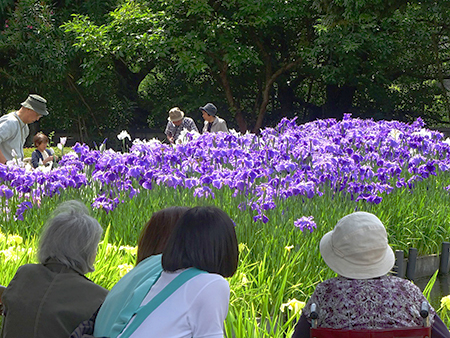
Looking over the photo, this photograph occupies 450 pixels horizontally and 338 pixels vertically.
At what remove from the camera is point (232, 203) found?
5270 mm

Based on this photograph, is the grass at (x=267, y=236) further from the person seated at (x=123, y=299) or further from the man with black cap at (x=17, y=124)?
the man with black cap at (x=17, y=124)

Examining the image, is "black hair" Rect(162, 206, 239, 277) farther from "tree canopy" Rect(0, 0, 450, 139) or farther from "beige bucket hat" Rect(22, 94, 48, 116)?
"tree canopy" Rect(0, 0, 450, 139)

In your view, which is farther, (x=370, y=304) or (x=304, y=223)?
(x=304, y=223)

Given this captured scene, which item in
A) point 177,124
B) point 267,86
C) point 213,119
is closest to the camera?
point 177,124

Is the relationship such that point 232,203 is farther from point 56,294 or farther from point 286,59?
point 286,59

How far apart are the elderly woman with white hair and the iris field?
1.00 m

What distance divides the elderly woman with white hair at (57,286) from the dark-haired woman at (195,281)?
1.48ft

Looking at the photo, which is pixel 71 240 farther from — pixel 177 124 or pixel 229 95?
pixel 229 95

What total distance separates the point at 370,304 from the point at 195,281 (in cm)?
66

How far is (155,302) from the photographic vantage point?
196cm

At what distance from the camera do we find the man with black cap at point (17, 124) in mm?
6488

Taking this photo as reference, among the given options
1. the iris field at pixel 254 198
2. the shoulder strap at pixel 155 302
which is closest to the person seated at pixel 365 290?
the shoulder strap at pixel 155 302

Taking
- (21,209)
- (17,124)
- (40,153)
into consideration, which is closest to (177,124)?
(40,153)

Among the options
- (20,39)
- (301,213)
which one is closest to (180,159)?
(301,213)
